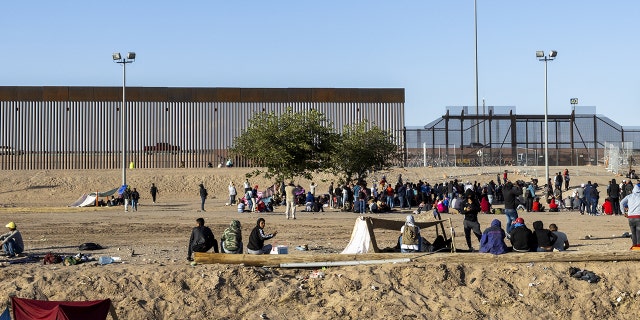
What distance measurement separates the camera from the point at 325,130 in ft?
143

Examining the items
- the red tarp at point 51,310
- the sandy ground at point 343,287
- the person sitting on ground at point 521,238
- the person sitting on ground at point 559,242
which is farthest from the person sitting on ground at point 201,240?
the person sitting on ground at point 559,242

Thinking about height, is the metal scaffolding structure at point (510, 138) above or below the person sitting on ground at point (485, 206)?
above

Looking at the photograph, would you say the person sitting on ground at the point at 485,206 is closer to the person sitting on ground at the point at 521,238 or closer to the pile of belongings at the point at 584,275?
the person sitting on ground at the point at 521,238

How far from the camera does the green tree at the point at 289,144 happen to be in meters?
40.4

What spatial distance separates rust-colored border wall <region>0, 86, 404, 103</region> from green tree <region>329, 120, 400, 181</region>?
12.9m

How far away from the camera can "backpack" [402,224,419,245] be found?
1900 cm

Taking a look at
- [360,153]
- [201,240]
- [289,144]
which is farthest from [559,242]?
[360,153]

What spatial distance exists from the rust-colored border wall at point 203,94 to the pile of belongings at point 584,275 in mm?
41047

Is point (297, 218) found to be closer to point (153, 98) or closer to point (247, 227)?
point (247, 227)

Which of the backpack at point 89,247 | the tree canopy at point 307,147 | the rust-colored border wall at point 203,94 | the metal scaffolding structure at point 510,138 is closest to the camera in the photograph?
the backpack at point 89,247

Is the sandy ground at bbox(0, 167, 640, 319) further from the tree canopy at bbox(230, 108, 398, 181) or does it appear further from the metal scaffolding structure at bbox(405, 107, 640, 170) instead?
the metal scaffolding structure at bbox(405, 107, 640, 170)

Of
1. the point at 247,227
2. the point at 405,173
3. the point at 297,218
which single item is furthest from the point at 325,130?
the point at 247,227

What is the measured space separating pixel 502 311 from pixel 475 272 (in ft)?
3.70

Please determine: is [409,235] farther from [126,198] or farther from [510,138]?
[510,138]
